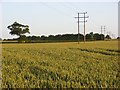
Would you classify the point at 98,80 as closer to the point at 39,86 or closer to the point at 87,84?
the point at 87,84

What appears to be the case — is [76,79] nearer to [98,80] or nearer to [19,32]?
[98,80]

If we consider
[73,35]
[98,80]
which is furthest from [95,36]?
[98,80]

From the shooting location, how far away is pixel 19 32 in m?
104

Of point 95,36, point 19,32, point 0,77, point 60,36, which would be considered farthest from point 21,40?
point 0,77

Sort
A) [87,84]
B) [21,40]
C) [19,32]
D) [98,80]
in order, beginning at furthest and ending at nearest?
[19,32] → [21,40] → [98,80] → [87,84]

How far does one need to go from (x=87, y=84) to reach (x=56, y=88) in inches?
47.0

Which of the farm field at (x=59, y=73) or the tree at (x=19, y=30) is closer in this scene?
the farm field at (x=59, y=73)

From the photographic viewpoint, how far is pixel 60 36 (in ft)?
440

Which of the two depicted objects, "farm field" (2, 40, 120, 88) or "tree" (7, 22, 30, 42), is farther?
"tree" (7, 22, 30, 42)

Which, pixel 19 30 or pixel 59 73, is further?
pixel 19 30

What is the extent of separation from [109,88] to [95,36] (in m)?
135

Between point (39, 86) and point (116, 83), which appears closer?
point (39, 86)

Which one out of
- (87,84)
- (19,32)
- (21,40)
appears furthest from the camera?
(19,32)

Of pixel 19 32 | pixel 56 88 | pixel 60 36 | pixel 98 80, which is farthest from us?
pixel 60 36
